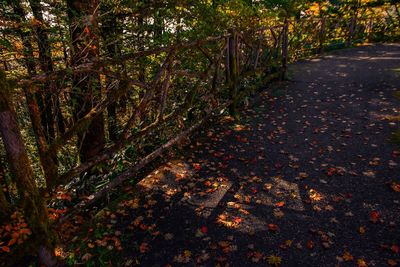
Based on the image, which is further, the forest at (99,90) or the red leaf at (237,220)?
the red leaf at (237,220)

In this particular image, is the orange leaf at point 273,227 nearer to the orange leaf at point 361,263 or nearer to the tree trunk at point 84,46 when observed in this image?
the orange leaf at point 361,263

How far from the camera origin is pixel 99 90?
5.52m

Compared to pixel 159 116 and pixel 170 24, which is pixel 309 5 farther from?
pixel 159 116

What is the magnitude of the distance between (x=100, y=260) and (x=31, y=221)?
988 mm

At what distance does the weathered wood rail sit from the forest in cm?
2

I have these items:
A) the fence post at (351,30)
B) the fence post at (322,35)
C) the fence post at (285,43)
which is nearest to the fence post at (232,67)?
the fence post at (285,43)

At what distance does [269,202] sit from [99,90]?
365cm

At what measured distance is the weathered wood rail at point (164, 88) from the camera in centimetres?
379

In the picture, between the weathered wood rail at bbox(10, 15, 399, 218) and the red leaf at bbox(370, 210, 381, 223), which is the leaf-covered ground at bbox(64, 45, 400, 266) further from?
the weathered wood rail at bbox(10, 15, 399, 218)

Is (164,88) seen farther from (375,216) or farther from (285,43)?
(285,43)

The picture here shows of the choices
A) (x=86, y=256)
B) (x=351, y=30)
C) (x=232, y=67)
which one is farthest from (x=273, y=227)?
(x=351, y=30)

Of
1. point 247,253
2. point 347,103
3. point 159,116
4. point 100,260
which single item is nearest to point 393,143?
point 347,103

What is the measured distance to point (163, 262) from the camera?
11.5 ft

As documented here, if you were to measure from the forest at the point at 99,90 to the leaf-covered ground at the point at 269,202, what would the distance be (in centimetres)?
54
